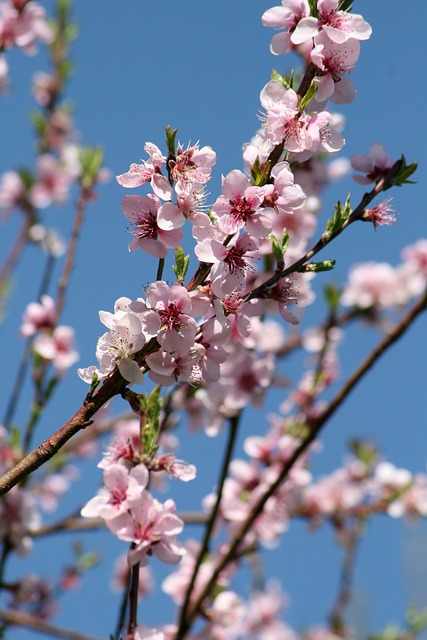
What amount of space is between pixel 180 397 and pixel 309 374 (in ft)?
3.28

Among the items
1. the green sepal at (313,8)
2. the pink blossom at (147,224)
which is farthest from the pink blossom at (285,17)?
the pink blossom at (147,224)

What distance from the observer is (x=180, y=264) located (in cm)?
176

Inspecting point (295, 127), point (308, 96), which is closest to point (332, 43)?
point (308, 96)

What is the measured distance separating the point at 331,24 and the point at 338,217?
1.59 ft

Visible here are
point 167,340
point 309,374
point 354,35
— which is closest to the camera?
point 167,340

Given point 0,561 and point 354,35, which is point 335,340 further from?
point 354,35

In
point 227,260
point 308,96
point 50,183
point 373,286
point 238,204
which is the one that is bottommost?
point 227,260

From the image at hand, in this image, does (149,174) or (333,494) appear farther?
(333,494)

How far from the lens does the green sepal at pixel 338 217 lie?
1.85m

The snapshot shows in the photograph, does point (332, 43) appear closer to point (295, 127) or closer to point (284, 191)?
point (295, 127)

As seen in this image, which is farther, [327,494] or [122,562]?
[122,562]

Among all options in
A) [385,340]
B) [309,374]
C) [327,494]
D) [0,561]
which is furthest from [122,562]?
[385,340]

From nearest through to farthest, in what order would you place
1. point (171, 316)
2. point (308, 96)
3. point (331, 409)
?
point (171, 316)
point (308, 96)
point (331, 409)

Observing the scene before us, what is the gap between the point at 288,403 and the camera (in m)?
4.53
